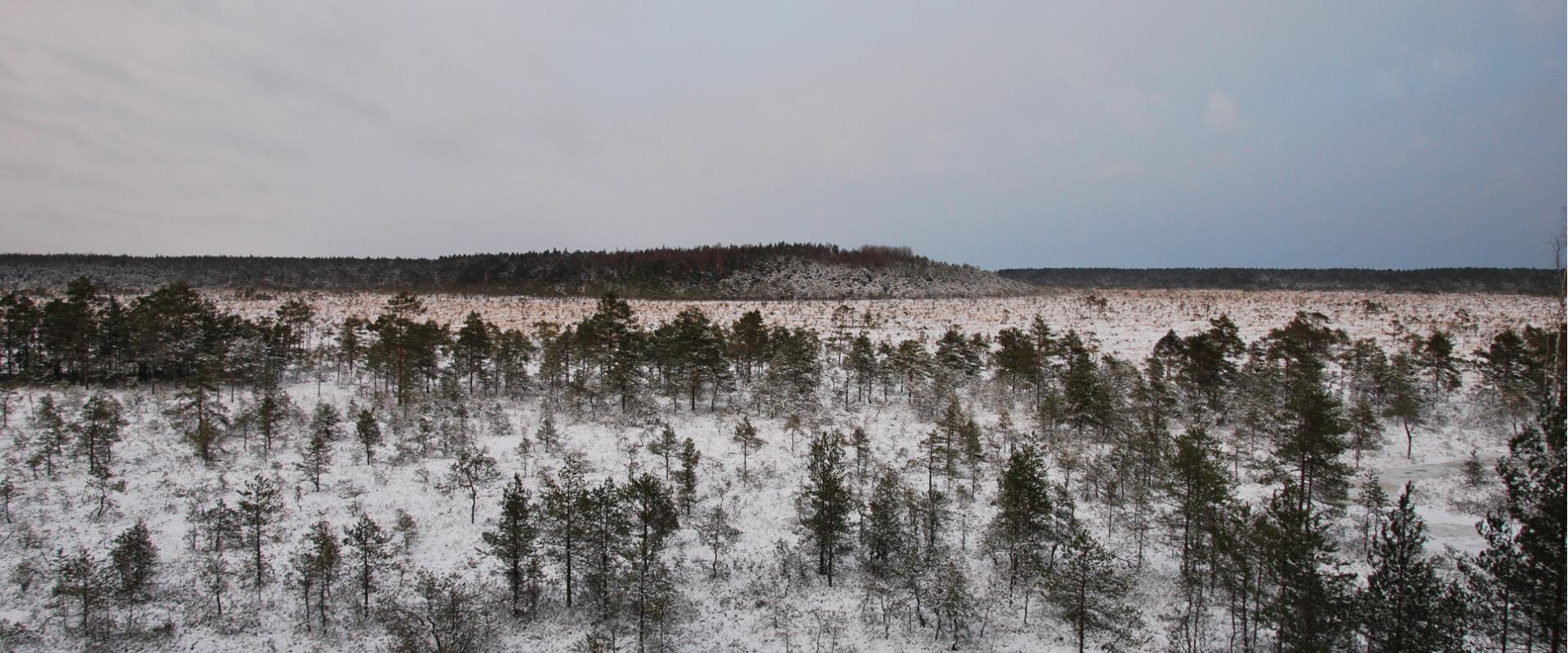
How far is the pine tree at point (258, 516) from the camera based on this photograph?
71.8 ft

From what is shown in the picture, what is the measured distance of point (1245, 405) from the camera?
127ft

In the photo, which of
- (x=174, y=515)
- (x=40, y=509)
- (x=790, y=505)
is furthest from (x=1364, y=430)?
(x=40, y=509)

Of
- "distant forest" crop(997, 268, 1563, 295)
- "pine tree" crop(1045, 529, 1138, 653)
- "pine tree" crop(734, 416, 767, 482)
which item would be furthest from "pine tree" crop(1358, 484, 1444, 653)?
"distant forest" crop(997, 268, 1563, 295)

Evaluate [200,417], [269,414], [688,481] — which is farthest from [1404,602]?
[200,417]

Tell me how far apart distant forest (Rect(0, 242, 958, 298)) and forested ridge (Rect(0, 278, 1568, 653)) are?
77.2 m

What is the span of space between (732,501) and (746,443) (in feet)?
12.9

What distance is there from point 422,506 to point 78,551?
414 inches

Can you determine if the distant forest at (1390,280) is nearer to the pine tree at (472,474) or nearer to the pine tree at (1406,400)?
the pine tree at (1406,400)

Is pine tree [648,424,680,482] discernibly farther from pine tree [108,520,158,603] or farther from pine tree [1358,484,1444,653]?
pine tree [1358,484,1444,653]

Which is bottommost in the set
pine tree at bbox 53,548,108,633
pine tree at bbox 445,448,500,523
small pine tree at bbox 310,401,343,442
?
pine tree at bbox 53,548,108,633

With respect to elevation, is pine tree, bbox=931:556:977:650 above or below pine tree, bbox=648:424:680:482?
below

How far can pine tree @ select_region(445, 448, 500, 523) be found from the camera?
92.3 feet

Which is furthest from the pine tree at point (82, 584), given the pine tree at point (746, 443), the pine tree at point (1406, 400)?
the pine tree at point (1406, 400)

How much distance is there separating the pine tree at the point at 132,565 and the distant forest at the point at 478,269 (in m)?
96.0
